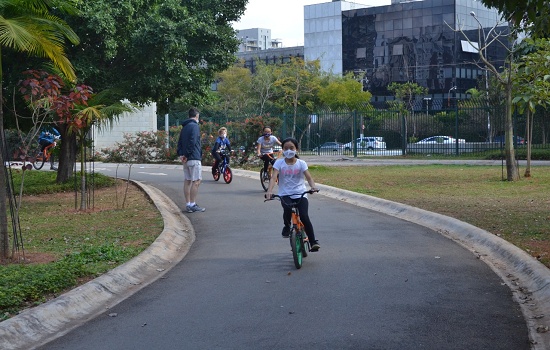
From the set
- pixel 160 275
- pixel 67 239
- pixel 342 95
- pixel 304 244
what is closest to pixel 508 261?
pixel 304 244

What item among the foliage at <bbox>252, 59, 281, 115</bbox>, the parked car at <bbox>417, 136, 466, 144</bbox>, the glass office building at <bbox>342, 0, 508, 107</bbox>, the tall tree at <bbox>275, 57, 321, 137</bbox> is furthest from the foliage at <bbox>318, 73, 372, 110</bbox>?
the parked car at <bbox>417, 136, 466, 144</bbox>

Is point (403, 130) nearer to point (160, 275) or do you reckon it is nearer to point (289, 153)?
point (289, 153)

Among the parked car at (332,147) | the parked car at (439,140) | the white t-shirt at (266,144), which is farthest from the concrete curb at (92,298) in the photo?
the parked car at (332,147)

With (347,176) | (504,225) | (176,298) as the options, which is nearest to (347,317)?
(176,298)

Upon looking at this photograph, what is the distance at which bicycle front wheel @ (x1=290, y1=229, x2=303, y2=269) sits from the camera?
1000 cm

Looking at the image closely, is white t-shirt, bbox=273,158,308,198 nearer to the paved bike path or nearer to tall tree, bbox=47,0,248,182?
the paved bike path

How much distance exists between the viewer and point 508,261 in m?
10.5

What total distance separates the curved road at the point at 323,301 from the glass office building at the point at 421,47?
6900cm

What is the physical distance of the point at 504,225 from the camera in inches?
532

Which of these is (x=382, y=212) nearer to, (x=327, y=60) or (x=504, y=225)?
(x=504, y=225)

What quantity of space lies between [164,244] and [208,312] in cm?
424

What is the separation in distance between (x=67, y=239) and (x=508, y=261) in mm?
6572

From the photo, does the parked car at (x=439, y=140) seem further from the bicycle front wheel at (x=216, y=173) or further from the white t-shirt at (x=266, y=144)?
the white t-shirt at (x=266, y=144)

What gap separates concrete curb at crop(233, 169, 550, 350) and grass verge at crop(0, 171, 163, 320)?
15.4ft
